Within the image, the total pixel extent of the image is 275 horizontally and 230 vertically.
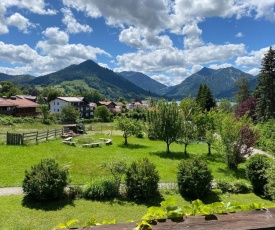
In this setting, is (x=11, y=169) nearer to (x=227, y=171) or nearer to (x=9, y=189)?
(x=9, y=189)

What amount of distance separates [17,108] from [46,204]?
6407 cm

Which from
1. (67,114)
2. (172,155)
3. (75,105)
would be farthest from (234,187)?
(75,105)

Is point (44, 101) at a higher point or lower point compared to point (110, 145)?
higher

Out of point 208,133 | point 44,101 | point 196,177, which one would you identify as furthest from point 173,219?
point 44,101

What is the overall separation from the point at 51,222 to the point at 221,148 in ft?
59.4

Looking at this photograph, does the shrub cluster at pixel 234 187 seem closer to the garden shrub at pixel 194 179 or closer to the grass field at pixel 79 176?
the grass field at pixel 79 176

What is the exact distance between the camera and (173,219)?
6.13ft

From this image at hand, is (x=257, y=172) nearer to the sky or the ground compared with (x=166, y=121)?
nearer to the ground

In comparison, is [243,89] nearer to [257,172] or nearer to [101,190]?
[257,172]

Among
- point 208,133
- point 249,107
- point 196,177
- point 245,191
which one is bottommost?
point 245,191

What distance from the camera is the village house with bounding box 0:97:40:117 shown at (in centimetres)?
6975

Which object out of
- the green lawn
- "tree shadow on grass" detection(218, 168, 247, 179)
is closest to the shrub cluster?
the green lawn

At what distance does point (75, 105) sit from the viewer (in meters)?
95.8

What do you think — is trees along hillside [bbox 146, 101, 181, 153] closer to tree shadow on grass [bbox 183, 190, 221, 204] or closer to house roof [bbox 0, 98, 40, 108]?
tree shadow on grass [bbox 183, 190, 221, 204]
